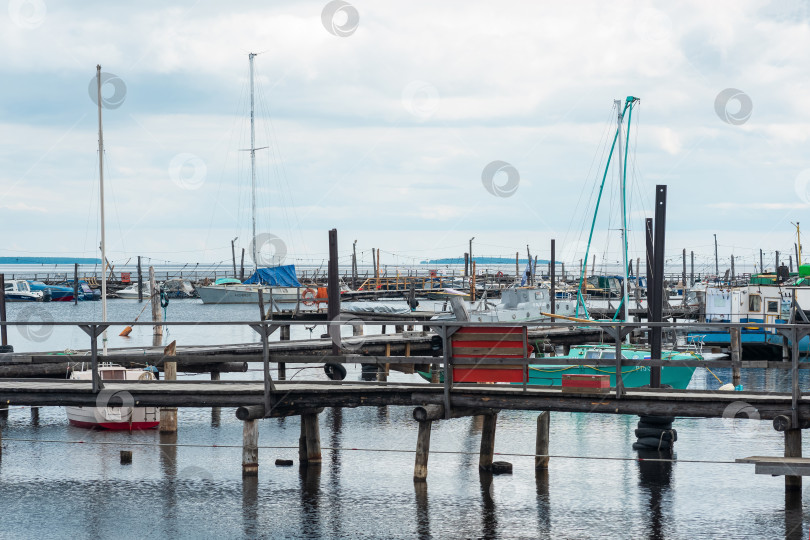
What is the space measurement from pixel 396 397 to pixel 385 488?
107 inches

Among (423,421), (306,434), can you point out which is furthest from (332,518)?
(306,434)

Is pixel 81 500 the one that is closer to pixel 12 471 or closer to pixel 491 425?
pixel 12 471

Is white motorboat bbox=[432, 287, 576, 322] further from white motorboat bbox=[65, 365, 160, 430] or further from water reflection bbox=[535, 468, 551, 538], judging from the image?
water reflection bbox=[535, 468, 551, 538]

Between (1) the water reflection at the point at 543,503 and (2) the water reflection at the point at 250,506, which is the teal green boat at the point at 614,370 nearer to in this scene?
(1) the water reflection at the point at 543,503

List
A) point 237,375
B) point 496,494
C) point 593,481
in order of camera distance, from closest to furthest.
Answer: point 496,494, point 593,481, point 237,375

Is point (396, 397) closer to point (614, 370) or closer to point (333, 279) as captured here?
point (614, 370)

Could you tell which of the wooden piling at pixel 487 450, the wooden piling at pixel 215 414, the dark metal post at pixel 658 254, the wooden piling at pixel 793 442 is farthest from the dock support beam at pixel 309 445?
the wooden piling at pixel 793 442

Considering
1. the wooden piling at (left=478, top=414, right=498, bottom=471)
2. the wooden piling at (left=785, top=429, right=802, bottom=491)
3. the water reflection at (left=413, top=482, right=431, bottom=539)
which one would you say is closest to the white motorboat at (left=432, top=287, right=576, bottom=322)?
the wooden piling at (left=478, top=414, right=498, bottom=471)

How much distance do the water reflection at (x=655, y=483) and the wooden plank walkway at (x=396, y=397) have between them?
75.3 inches

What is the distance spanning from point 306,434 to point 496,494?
4886 millimetres

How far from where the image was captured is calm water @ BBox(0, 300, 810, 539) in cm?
1703

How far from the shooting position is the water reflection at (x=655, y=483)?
17131 mm

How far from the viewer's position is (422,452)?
19.6 metres

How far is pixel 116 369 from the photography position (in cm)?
2473
